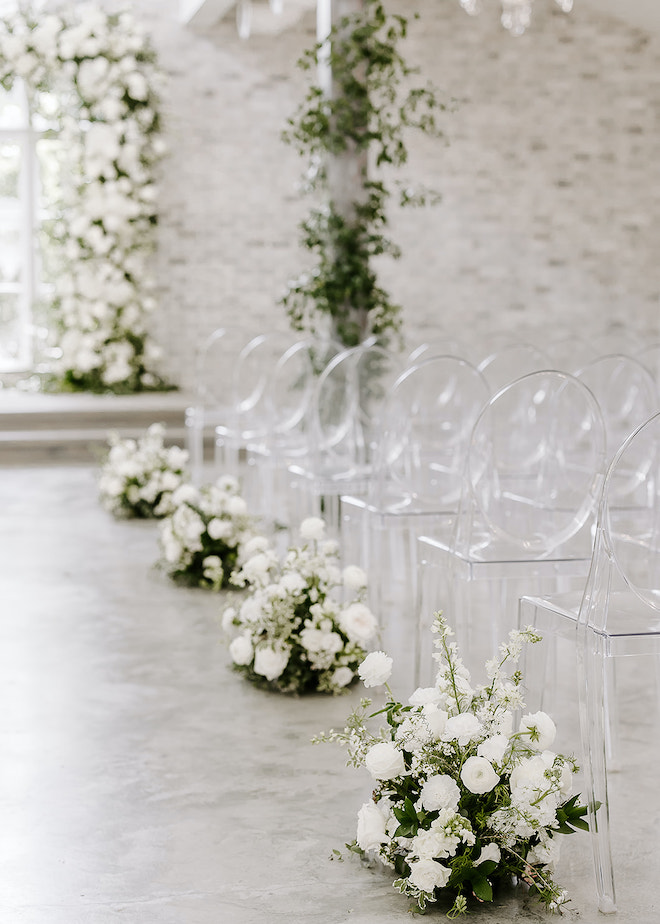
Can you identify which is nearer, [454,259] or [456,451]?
[456,451]

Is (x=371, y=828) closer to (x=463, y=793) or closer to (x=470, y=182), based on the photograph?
(x=463, y=793)

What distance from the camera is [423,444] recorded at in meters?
4.88

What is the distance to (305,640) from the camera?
3.47m

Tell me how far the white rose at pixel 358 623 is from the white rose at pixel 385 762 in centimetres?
118

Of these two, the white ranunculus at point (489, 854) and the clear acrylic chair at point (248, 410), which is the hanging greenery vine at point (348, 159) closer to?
the clear acrylic chair at point (248, 410)

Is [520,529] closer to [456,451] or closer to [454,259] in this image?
[456,451]

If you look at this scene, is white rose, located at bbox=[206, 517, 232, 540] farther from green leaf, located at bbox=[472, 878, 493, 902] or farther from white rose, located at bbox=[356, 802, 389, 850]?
green leaf, located at bbox=[472, 878, 493, 902]

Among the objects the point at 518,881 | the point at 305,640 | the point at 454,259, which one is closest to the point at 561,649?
the point at 305,640

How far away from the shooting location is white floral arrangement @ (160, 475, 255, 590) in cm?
486

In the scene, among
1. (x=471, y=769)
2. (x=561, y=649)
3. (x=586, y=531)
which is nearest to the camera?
(x=471, y=769)

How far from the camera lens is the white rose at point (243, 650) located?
357cm

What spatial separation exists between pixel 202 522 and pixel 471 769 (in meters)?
2.84

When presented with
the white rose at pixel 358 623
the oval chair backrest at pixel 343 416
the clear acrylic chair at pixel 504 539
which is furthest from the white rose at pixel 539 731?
the oval chair backrest at pixel 343 416

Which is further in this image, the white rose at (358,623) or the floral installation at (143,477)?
the floral installation at (143,477)
